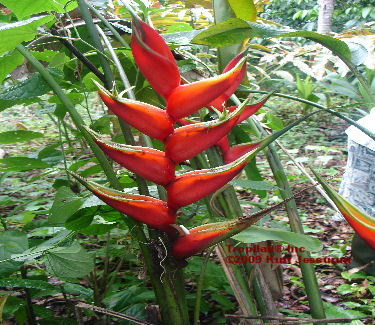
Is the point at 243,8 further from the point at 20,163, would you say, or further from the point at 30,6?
the point at 20,163

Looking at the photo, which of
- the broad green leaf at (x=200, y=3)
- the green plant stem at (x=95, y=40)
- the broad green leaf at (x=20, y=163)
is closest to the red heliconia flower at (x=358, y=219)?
the green plant stem at (x=95, y=40)

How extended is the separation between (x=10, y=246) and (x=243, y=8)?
1.58ft

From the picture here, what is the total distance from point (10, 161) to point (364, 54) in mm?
607

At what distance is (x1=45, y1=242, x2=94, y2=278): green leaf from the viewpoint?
Answer: 449 mm

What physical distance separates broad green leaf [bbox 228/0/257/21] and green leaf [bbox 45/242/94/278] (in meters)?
0.40

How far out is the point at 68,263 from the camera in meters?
0.46

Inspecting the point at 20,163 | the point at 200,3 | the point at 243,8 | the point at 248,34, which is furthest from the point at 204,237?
the point at 200,3

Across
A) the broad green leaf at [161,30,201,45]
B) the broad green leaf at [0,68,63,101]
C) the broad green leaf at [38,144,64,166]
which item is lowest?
the broad green leaf at [38,144,64,166]

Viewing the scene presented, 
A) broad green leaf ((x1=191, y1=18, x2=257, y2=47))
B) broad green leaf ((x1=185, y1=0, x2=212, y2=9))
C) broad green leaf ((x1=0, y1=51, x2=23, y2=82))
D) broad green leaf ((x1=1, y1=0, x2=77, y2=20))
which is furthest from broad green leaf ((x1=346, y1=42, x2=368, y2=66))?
broad green leaf ((x1=185, y1=0, x2=212, y2=9))

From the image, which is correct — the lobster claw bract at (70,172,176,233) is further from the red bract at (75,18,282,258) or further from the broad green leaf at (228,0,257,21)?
the broad green leaf at (228,0,257,21)

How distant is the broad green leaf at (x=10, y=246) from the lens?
49 centimetres

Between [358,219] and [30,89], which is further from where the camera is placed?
[30,89]

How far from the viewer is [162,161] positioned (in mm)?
312

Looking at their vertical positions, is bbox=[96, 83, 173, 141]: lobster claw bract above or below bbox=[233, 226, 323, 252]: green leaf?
above
